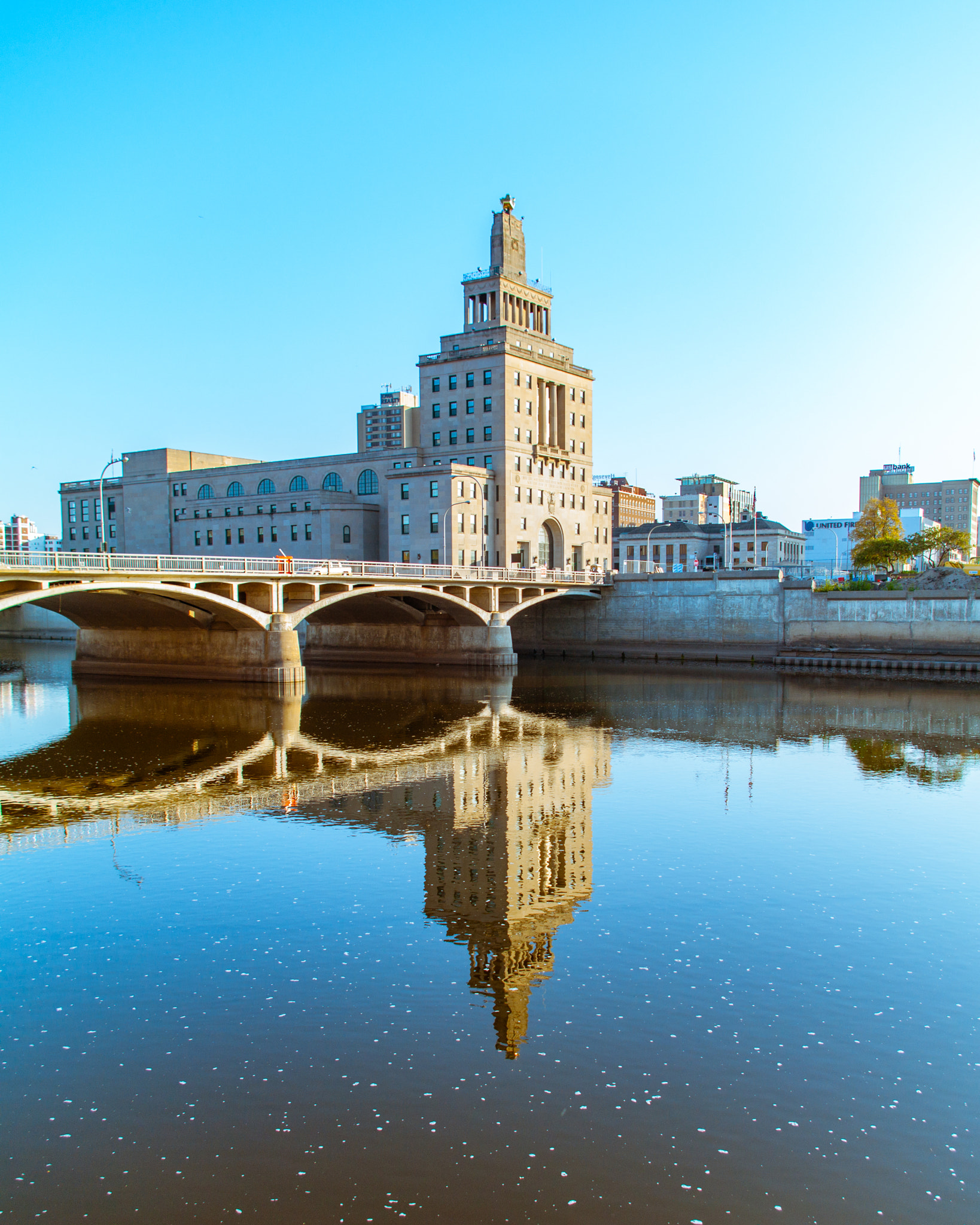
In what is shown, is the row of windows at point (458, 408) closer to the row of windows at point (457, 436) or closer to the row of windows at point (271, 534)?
the row of windows at point (457, 436)

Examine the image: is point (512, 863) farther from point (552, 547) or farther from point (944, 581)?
point (552, 547)

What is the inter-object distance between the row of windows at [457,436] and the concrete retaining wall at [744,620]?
17764 millimetres

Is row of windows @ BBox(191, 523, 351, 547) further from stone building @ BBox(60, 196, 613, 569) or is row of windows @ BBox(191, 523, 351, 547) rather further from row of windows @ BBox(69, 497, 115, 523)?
row of windows @ BBox(69, 497, 115, 523)

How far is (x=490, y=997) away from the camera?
14.7 meters

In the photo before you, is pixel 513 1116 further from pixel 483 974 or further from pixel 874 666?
pixel 874 666

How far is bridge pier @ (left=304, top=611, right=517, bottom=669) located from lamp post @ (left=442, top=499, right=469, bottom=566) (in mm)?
8998

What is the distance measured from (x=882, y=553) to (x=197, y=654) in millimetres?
79621

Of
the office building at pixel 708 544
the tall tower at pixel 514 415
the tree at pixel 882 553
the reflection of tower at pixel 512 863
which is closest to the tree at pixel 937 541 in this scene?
the tree at pixel 882 553

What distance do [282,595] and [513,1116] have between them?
164 feet

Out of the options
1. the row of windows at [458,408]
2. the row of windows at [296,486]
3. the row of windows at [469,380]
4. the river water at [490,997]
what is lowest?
the river water at [490,997]

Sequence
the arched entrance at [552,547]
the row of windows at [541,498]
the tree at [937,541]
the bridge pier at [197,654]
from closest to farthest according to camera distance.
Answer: the bridge pier at [197,654]
the row of windows at [541,498]
the arched entrance at [552,547]
the tree at [937,541]

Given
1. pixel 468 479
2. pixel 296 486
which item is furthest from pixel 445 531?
pixel 296 486

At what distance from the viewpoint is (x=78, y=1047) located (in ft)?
43.0

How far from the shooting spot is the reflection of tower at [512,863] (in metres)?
15.8
